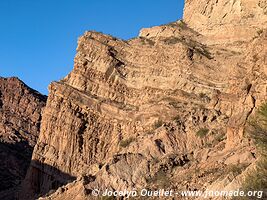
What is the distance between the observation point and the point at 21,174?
85.4 m

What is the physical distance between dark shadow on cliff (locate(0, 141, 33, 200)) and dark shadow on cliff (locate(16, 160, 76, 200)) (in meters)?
15.2

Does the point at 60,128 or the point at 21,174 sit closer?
the point at 60,128

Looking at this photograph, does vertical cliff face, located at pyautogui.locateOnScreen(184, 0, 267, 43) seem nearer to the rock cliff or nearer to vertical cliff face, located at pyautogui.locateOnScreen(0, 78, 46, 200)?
the rock cliff

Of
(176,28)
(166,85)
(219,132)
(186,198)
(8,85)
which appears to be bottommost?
(186,198)

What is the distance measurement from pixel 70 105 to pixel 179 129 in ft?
58.9

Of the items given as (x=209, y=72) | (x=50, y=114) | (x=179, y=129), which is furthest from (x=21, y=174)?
(x=179, y=129)

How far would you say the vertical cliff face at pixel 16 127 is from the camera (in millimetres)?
85750

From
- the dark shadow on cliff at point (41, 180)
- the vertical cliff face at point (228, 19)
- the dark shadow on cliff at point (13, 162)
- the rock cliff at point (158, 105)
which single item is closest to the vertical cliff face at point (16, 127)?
the dark shadow on cliff at point (13, 162)

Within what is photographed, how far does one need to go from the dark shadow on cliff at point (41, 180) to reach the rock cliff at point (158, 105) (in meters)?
0.10

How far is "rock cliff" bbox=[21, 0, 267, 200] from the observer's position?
38375 millimetres

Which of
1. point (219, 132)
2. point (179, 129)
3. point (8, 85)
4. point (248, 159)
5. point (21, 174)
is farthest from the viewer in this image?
point (8, 85)

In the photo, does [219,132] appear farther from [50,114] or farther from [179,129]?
[50,114]

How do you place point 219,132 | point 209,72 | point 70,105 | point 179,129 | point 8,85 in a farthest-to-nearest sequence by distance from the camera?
point 8,85, point 70,105, point 209,72, point 179,129, point 219,132
